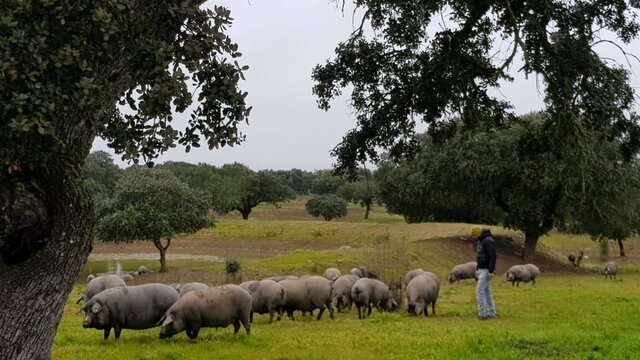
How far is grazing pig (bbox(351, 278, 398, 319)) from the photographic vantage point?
727 inches

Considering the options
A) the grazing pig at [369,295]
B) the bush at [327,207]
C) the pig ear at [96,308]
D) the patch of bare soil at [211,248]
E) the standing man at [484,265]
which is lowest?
the patch of bare soil at [211,248]

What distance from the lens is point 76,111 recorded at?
22.0 feet

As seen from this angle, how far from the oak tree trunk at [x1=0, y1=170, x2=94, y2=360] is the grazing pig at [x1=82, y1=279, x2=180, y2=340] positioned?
6380 mm

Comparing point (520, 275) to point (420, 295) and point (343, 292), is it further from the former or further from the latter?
point (420, 295)

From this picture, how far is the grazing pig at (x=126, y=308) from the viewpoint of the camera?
43.3 feet

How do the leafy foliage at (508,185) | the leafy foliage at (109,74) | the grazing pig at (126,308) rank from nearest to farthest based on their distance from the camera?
1. the leafy foliage at (109,74)
2. the grazing pig at (126,308)
3. the leafy foliage at (508,185)

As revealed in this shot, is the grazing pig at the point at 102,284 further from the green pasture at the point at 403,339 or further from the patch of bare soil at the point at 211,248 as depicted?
the patch of bare soil at the point at 211,248

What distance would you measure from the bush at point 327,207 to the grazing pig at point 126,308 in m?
68.8

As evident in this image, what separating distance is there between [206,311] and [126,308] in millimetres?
1667

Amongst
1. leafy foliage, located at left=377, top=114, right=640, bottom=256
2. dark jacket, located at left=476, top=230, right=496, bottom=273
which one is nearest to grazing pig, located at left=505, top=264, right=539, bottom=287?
leafy foliage, located at left=377, top=114, right=640, bottom=256

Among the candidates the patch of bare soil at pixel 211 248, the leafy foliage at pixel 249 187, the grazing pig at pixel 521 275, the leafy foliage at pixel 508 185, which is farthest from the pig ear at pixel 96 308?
the leafy foliage at pixel 249 187

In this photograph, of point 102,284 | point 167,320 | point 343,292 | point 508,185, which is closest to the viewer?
point 167,320

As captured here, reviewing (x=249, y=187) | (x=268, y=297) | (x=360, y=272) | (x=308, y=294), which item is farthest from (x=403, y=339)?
(x=249, y=187)

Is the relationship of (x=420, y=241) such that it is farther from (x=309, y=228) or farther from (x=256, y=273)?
(x=309, y=228)
